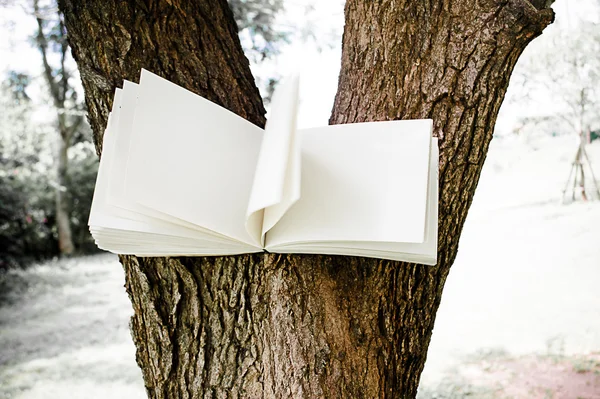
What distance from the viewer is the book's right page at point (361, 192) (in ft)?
1.63

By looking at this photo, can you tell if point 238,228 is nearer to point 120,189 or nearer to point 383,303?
point 120,189

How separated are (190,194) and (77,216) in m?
5.07

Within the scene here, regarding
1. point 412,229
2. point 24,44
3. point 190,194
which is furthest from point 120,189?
point 24,44

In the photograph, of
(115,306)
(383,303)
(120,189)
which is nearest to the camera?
(120,189)

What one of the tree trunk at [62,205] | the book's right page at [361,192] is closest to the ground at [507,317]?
the tree trunk at [62,205]

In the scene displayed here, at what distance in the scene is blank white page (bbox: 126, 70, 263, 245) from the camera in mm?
481

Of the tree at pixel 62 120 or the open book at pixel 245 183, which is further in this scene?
the tree at pixel 62 120

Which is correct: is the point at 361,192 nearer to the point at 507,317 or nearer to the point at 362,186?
the point at 362,186

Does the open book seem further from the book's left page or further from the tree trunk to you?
the tree trunk

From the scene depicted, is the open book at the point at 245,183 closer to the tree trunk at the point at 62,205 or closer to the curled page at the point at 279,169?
the curled page at the point at 279,169

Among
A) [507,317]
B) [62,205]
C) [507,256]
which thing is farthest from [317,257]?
[62,205]

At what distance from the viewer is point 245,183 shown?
1.76 feet

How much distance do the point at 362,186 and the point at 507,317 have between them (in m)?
2.39

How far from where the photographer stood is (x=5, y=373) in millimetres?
3035
